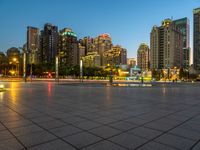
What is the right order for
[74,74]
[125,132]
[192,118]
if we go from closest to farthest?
1. [125,132]
2. [192,118]
3. [74,74]

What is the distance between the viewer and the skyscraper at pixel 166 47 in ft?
503

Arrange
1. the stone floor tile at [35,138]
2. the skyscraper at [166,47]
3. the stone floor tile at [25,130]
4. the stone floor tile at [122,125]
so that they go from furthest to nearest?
the skyscraper at [166,47] → the stone floor tile at [122,125] → the stone floor tile at [25,130] → the stone floor tile at [35,138]

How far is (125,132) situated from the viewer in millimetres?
5203

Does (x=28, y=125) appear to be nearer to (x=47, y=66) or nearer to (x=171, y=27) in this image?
(x=47, y=66)

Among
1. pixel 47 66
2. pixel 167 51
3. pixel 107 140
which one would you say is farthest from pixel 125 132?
pixel 167 51

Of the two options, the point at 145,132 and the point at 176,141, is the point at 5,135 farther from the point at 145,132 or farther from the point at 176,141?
the point at 176,141

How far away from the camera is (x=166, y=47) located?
154 metres

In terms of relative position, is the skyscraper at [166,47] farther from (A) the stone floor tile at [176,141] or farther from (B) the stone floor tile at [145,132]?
(A) the stone floor tile at [176,141]

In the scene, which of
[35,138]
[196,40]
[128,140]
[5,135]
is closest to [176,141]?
[128,140]

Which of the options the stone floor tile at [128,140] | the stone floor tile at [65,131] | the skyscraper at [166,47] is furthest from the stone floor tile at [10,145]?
the skyscraper at [166,47]

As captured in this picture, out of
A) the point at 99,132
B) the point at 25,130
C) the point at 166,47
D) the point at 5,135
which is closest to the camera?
the point at 5,135

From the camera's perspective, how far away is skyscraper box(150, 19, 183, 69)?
153m

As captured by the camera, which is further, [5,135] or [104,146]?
[5,135]

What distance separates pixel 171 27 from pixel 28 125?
17040 cm
